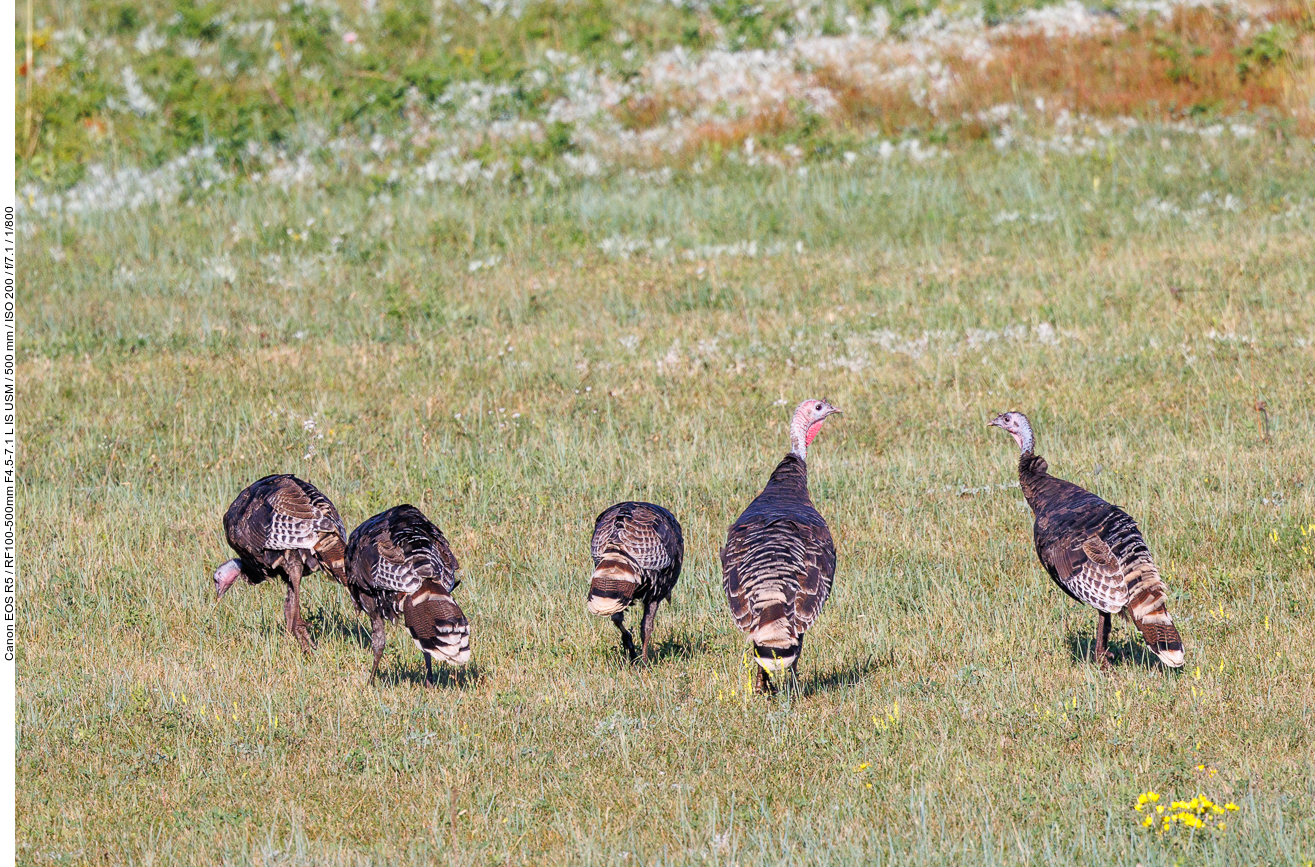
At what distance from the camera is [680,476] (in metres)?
14.4

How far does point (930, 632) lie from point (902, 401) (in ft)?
21.6

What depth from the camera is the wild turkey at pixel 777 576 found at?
851 centimetres

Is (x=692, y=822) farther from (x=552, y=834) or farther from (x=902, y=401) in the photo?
(x=902, y=401)

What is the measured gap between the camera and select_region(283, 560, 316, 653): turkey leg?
34.9 feet

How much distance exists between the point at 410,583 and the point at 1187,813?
457 cm

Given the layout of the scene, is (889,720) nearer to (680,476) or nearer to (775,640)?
(775,640)

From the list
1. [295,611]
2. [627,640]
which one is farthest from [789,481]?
[295,611]

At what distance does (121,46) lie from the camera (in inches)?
1230

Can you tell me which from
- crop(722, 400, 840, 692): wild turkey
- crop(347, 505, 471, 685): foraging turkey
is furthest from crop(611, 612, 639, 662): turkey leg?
crop(347, 505, 471, 685): foraging turkey

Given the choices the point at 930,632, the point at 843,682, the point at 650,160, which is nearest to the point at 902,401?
the point at 930,632

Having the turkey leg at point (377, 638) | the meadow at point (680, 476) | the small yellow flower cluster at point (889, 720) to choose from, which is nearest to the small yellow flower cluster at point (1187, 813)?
the meadow at point (680, 476)

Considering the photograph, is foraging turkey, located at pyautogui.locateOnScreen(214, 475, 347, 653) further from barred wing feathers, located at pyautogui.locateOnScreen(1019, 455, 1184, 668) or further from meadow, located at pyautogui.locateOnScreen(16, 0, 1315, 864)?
barred wing feathers, located at pyautogui.locateOnScreen(1019, 455, 1184, 668)

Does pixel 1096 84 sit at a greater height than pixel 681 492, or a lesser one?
greater

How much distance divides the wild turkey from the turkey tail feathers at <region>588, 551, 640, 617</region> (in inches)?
22.6
